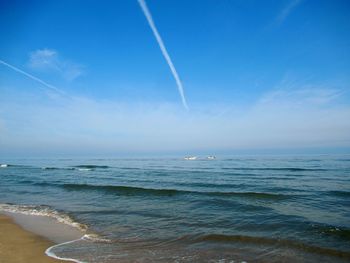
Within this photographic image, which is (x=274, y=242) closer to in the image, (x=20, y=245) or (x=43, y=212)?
(x=20, y=245)

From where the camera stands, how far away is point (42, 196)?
16.6m

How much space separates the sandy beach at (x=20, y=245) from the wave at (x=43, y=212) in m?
1.49

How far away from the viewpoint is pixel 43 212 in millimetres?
11836

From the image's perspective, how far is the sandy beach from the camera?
6129 millimetres

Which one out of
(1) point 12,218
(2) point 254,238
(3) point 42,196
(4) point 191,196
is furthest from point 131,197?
(2) point 254,238

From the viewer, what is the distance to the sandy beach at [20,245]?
241 inches

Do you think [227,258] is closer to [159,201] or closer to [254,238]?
[254,238]

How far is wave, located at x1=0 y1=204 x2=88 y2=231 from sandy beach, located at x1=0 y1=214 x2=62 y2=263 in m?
1.49

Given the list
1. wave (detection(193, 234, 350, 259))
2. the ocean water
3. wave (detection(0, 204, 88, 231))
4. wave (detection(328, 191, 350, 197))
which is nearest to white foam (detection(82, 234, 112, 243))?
the ocean water

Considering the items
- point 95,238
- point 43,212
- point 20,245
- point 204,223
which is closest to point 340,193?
point 204,223

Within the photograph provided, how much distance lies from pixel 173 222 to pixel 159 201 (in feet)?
15.7

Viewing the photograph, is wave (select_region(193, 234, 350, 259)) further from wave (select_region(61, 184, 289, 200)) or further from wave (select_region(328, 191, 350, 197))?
wave (select_region(328, 191, 350, 197))

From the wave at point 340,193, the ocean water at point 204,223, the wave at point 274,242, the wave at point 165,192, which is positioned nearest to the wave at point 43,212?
the ocean water at point 204,223

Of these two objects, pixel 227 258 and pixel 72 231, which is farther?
pixel 72 231
